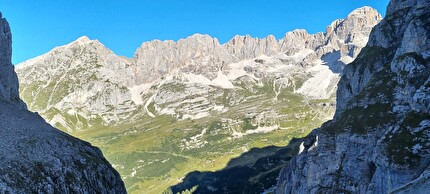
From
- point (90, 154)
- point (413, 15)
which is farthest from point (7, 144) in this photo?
point (413, 15)

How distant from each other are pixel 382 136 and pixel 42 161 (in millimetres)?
67145

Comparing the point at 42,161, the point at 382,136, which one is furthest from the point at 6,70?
the point at 382,136

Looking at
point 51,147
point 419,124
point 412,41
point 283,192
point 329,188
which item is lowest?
point 283,192

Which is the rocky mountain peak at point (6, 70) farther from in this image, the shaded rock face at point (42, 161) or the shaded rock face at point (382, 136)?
the shaded rock face at point (382, 136)

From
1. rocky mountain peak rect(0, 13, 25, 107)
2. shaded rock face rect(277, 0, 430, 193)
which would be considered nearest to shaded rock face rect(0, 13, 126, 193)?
rocky mountain peak rect(0, 13, 25, 107)

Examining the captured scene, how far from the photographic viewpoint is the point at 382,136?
277ft

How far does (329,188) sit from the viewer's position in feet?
322

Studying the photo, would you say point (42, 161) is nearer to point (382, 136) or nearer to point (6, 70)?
point (6, 70)

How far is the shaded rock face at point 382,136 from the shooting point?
2985 inches

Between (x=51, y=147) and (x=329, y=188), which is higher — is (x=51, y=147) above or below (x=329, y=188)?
above

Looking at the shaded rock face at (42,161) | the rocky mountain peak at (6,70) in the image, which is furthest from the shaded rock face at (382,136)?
the rocky mountain peak at (6,70)

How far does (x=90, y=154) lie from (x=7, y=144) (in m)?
20.2

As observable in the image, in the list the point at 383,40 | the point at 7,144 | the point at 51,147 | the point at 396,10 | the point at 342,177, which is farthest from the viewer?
the point at 396,10

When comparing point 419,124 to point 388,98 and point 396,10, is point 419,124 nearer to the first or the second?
point 388,98
